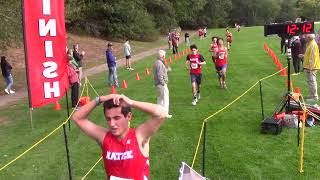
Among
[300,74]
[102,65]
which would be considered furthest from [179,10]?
[300,74]

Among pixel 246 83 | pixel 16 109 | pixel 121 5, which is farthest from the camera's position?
pixel 121 5

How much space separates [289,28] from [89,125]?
7.55 metres

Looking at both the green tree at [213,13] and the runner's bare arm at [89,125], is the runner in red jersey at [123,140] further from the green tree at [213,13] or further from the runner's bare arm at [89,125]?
the green tree at [213,13]

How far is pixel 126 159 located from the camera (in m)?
4.04

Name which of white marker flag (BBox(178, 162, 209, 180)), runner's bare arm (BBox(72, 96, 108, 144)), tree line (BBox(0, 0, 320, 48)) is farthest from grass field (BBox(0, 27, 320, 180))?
tree line (BBox(0, 0, 320, 48))

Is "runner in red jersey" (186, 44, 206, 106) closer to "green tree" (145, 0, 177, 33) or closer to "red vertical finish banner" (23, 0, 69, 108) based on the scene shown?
"red vertical finish banner" (23, 0, 69, 108)

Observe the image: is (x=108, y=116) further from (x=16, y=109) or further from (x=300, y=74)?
(x=300, y=74)

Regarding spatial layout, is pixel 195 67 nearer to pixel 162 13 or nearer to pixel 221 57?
pixel 221 57

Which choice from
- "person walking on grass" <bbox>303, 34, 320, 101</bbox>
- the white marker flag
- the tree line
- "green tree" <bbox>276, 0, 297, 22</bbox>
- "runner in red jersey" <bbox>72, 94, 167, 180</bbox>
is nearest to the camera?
"runner in red jersey" <bbox>72, 94, 167, 180</bbox>

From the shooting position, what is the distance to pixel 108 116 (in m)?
4.00

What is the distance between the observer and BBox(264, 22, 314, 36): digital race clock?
35.3 feet

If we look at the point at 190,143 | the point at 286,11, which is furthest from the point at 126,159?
the point at 286,11

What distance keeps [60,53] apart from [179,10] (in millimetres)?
62949

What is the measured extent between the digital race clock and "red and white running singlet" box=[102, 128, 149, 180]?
736 cm
